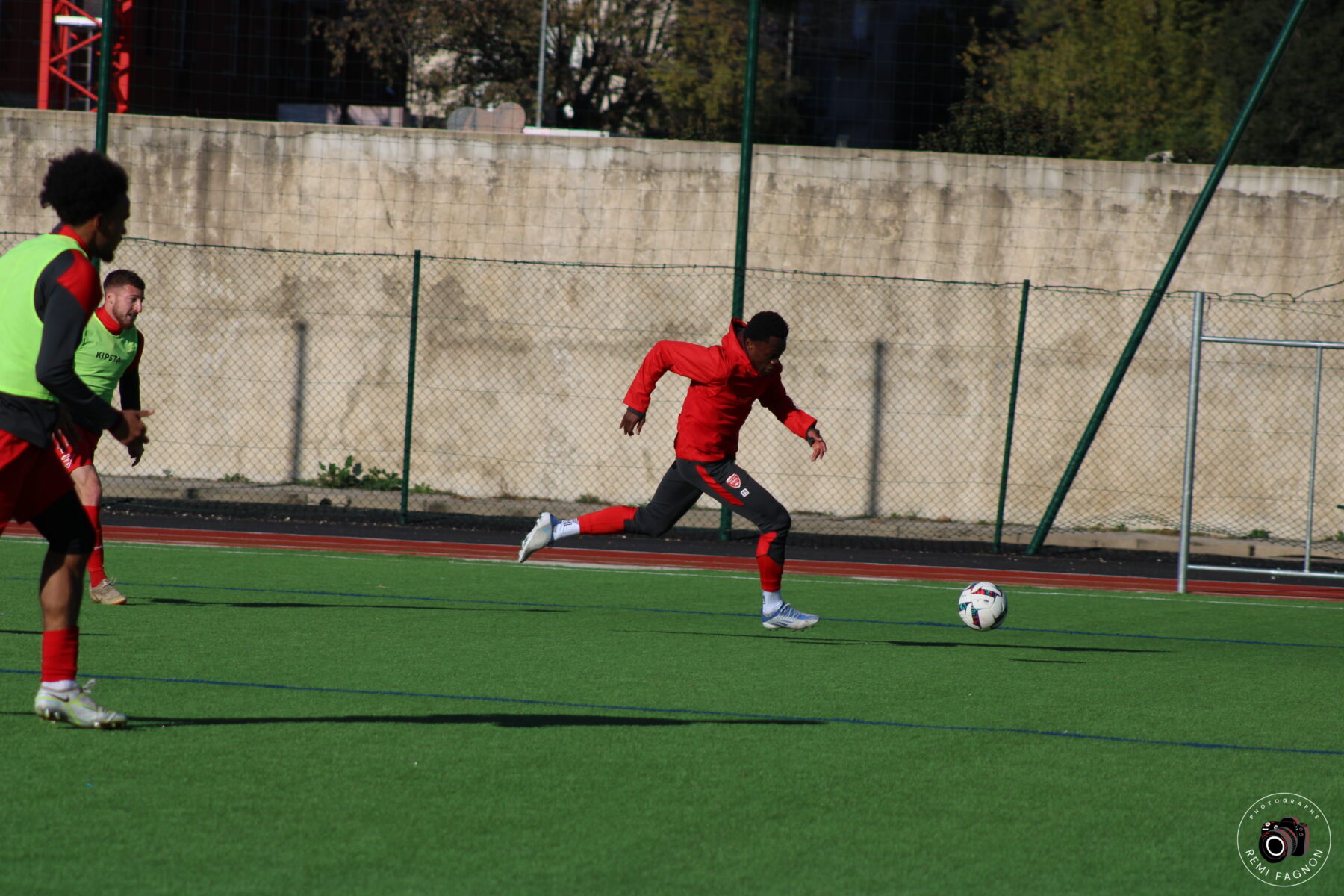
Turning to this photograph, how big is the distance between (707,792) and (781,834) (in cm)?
49

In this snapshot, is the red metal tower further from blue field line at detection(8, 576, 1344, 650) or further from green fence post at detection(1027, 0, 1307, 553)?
green fence post at detection(1027, 0, 1307, 553)

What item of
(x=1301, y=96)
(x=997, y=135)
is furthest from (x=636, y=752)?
(x=1301, y=96)

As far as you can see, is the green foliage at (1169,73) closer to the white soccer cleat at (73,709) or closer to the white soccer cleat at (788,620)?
the white soccer cleat at (788,620)

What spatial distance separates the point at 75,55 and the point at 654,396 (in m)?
19.5

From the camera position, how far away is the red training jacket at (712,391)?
860 centimetres

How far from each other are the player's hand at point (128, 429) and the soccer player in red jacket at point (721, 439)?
361cm

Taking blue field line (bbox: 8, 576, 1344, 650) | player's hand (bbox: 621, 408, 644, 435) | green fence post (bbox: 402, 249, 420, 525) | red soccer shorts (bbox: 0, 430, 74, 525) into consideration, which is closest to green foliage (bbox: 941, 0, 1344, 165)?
green fence post (bbox: 402, 249, 420, 525)

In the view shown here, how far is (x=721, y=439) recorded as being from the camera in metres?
8.76

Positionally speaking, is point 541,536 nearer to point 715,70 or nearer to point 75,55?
point 75,55

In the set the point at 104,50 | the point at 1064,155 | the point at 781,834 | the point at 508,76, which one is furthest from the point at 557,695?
the point at 508,76

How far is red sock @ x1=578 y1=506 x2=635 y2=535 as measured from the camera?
8852 millimetres

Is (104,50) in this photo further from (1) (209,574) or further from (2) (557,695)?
(2) (557,695)

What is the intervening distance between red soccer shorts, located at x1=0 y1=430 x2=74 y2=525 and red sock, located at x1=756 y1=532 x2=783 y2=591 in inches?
174

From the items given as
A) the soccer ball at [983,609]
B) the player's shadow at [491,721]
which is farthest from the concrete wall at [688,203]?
the player's shadow at [491,721]
